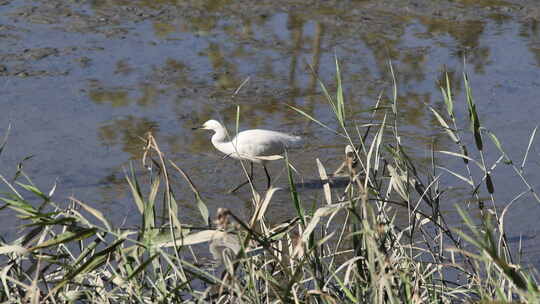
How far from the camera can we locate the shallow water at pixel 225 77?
5777 millimetres

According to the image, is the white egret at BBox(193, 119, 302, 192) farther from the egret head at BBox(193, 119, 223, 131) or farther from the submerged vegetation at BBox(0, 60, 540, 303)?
the submerged vegetation at BBox(0, 60, 540, 303)

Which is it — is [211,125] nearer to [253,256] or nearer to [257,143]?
[257,143]

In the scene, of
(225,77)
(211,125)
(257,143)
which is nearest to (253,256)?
(257,143)

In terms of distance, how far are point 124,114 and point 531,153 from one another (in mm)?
2895

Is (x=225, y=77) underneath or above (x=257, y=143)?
underneath

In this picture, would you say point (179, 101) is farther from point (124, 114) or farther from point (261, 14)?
point (261, 14)

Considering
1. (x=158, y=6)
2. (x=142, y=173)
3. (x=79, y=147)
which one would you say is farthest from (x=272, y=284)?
(x=158, y=6)

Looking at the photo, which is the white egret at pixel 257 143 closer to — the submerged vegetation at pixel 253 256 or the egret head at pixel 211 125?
the egret head at pixel 211 125

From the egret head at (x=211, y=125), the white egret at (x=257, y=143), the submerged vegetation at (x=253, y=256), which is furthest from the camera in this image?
the egret head at (x=211, y=125)

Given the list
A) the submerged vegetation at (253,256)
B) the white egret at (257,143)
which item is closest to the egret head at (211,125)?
the white egret at (257,143)

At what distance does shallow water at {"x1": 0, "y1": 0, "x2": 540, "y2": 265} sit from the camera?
227 inches

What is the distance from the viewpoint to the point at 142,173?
224 inches

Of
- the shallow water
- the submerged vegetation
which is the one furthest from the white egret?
the submerged vegetation

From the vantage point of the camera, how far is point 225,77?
7363 mm
